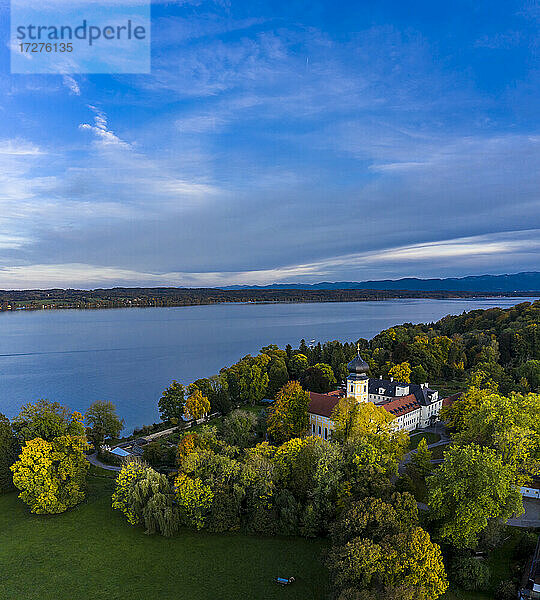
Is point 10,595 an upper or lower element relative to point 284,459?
lower

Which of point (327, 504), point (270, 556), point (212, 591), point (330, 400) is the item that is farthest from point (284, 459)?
point (330, 400)

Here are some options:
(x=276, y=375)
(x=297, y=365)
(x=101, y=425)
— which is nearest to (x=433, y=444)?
(x=276, y=375)

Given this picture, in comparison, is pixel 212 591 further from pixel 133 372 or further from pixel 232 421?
pixel 133 372

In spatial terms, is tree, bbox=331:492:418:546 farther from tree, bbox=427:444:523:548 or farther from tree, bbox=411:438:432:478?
tree, bbox=411:438:432:478

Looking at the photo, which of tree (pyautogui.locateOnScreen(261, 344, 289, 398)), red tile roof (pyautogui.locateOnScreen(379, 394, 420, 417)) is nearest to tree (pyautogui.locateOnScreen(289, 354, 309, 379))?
tree (pyautogui.locateOnScreen(261, 344, 289, 398))

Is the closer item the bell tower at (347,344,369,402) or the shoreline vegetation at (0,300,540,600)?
the shoreline vegetation at (0,300,540,600)

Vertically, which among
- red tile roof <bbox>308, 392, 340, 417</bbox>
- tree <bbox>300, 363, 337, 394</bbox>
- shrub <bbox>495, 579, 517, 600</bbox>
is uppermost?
red tile roof <bbox>308, 392, 340, 417</bbox>

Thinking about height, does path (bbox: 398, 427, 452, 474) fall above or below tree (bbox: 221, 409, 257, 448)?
below

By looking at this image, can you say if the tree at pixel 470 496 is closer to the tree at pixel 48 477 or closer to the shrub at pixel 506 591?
the shrub at pixel 506 591
